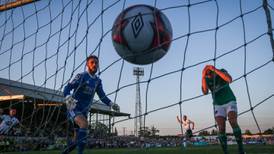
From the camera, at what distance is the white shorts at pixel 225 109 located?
548cm

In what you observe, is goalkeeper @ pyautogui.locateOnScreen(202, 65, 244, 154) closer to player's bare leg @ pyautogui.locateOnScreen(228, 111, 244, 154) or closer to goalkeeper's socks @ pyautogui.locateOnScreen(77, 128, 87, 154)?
player's bare leg @ pyautogui.locateOnScreen(228, 111, 244, 154)

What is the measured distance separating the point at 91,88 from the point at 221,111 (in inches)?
81.0

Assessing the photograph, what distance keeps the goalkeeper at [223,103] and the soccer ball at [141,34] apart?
1.35m

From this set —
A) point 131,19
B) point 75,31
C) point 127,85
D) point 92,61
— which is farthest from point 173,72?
point 75,31

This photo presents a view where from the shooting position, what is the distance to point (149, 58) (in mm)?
4418

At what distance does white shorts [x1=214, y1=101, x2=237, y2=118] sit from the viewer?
5.48 m

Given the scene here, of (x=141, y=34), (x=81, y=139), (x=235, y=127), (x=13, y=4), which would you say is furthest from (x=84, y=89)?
(x=235, y=127)

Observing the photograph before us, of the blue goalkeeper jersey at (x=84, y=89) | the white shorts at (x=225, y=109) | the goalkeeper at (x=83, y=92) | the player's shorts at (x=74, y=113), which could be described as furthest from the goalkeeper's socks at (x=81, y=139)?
the white shorts at (x=225, y=109)

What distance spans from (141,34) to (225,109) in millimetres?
2128

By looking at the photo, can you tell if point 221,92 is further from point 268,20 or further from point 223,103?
point 268,20

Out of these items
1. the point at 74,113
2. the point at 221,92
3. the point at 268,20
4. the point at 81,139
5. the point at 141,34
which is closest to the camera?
the point at 268,20

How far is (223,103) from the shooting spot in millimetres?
5551

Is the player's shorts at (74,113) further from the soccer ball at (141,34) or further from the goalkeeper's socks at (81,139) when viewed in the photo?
the soccer ball at (141,34)

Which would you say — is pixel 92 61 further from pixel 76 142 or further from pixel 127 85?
pixel 127 85
